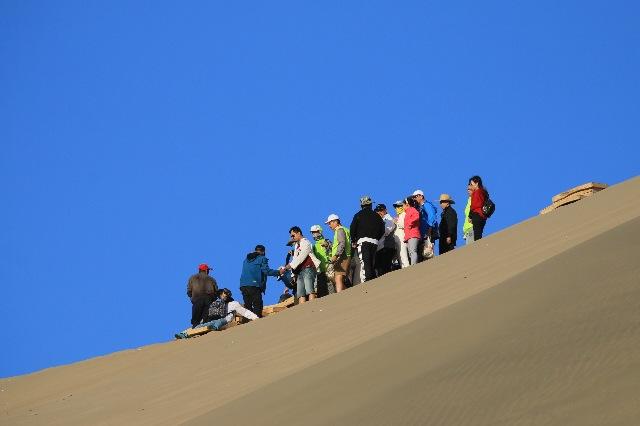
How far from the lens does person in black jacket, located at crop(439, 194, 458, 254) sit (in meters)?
18.1

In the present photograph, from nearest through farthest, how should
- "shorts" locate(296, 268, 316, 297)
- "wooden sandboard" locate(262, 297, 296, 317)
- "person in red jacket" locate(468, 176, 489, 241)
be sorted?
"person in red jacket" locate(468, 176, 489, 241)
"shorts" locate(296, 268, 316, 297)
"wooden sandboard" locate(262, 297, 296, 317)

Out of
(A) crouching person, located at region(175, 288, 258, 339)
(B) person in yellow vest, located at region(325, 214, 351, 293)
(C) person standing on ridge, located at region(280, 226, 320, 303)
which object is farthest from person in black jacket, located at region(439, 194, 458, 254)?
(A) crouching person, located at region(175, 288, 258, 339)

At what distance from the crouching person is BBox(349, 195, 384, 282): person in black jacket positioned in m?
1.62

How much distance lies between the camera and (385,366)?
9.94 meters

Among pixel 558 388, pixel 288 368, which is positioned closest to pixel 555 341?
pixel 558 388

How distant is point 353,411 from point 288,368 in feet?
15.8

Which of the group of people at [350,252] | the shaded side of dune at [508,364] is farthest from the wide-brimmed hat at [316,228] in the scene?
the shaded side of dune at [508,364]

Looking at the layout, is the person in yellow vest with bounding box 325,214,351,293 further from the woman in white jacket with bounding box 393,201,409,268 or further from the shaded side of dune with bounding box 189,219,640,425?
the shaded side of dune with bounding box 189,219,640,425

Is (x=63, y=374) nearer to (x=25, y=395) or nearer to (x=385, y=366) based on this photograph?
(x=25, y=395)

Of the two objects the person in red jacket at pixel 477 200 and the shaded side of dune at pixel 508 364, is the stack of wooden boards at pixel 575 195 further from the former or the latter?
the shaded side of dune at pixel 508 364

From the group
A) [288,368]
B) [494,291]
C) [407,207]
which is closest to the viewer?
[494,291]

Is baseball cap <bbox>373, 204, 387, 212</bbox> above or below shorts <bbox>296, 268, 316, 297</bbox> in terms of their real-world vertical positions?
above

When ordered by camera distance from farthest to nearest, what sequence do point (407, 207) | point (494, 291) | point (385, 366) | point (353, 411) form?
1. point (407, 207)
2. point (494, 291)
3. point (385, 366)
4. point (353, 411)

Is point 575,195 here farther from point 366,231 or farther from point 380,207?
point 366,231
